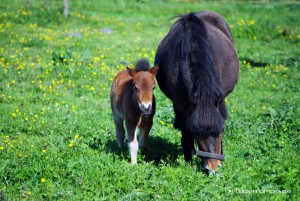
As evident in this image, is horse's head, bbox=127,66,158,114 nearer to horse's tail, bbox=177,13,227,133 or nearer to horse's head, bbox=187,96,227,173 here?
horse's tail, bbox=177,13,227,133

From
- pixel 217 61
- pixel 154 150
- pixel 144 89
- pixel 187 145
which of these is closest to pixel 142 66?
pixel 144 89

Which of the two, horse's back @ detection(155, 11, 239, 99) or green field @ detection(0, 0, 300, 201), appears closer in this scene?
green field @ detection(0, 0, 300, 201)

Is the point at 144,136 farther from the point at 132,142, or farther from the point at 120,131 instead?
the point at 120,131

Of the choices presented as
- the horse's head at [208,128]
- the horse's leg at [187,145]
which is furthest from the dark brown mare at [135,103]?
the horse's head at [208,128]

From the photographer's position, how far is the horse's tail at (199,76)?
5.16m

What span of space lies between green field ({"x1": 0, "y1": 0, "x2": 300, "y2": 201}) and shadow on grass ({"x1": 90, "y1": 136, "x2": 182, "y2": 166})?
17mm

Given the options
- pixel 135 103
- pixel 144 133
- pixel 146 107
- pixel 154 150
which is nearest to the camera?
pixel 146 107

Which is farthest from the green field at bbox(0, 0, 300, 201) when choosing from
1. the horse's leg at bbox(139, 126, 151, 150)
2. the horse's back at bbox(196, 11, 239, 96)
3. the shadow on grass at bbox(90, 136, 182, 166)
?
the horse's back at bbox(196, 11, 239, 96)

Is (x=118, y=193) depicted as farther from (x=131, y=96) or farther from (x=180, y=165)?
(x=131, y=96)

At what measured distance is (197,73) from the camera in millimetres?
5426

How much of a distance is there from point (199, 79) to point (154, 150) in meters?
2.00

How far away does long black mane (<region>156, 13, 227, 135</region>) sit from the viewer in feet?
17.0

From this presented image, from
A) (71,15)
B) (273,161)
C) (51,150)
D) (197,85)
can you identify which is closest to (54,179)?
(51,150)

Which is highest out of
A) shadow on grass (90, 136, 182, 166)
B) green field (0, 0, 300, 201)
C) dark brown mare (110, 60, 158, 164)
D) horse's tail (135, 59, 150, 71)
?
horse's tail (135, 59, 150, 71)
